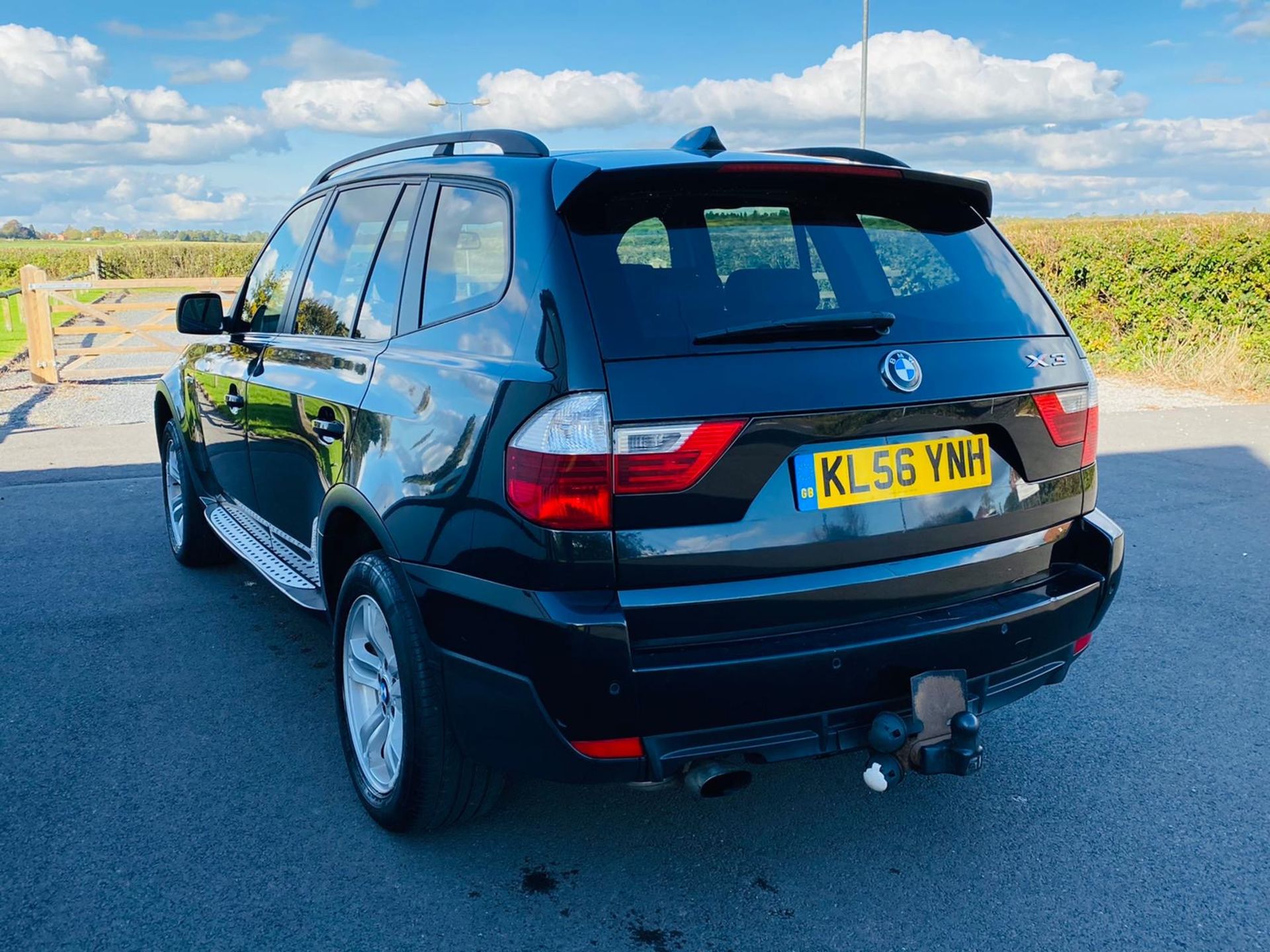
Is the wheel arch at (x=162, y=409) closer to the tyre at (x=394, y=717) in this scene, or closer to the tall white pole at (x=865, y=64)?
the tyre at (x=394, y=717)

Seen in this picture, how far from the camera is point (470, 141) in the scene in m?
3.46

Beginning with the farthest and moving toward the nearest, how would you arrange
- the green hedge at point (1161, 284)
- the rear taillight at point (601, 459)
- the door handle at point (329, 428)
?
the green hedge at point (1161, 284), the door handle at point (329, 428), the rear taillight at point (601, 459)

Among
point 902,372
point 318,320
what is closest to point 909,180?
point 902,372

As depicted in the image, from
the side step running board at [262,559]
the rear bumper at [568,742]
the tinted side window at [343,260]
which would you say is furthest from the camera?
the side step running board at [262,559]

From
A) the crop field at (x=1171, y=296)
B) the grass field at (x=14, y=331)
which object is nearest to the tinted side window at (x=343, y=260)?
the crop field at (x=1171, y=296)

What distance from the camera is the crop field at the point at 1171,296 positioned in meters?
13.0

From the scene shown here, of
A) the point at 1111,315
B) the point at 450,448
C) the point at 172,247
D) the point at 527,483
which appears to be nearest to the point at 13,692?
the point at 450,448

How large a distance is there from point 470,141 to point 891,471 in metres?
1.70

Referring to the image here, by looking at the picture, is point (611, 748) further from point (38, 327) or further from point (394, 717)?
point (38, 327)

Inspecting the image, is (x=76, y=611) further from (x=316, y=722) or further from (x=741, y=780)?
(x=741, y=780)

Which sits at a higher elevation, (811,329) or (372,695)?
(811,329)

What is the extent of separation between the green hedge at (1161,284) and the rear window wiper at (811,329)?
1201 cm

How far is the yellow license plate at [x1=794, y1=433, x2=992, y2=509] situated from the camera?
262 centimetres

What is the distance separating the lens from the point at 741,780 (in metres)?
2.65
